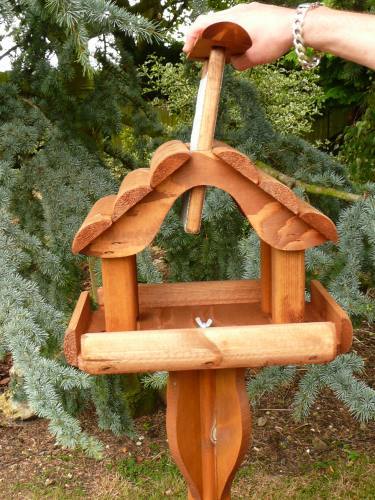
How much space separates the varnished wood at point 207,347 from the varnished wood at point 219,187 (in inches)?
5.2

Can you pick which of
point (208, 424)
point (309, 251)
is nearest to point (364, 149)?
point (309, 251)

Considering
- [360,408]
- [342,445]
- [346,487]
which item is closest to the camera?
[360,408]

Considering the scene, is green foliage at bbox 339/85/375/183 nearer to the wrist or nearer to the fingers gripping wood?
the wrist

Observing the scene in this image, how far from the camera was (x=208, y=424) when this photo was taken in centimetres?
112

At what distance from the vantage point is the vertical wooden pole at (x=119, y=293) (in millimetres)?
936

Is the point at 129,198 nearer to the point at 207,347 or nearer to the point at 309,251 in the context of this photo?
the point at 207,347

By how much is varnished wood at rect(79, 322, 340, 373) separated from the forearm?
0.48 meters

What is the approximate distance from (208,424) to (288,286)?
346 millimetres

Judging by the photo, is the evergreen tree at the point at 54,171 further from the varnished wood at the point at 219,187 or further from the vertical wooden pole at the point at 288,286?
the vertical wooden pole at the point at 288,286

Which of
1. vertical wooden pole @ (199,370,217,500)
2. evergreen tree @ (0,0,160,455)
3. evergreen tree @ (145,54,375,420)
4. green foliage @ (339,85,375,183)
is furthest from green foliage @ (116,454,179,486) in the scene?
green foliage @ (339,85,375,183)

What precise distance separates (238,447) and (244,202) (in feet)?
1.64

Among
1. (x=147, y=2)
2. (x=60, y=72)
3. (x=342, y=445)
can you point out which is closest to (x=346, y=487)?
(x=342, y=445)

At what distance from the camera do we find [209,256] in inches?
73.6

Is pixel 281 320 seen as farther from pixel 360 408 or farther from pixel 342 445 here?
pixel 342 445
